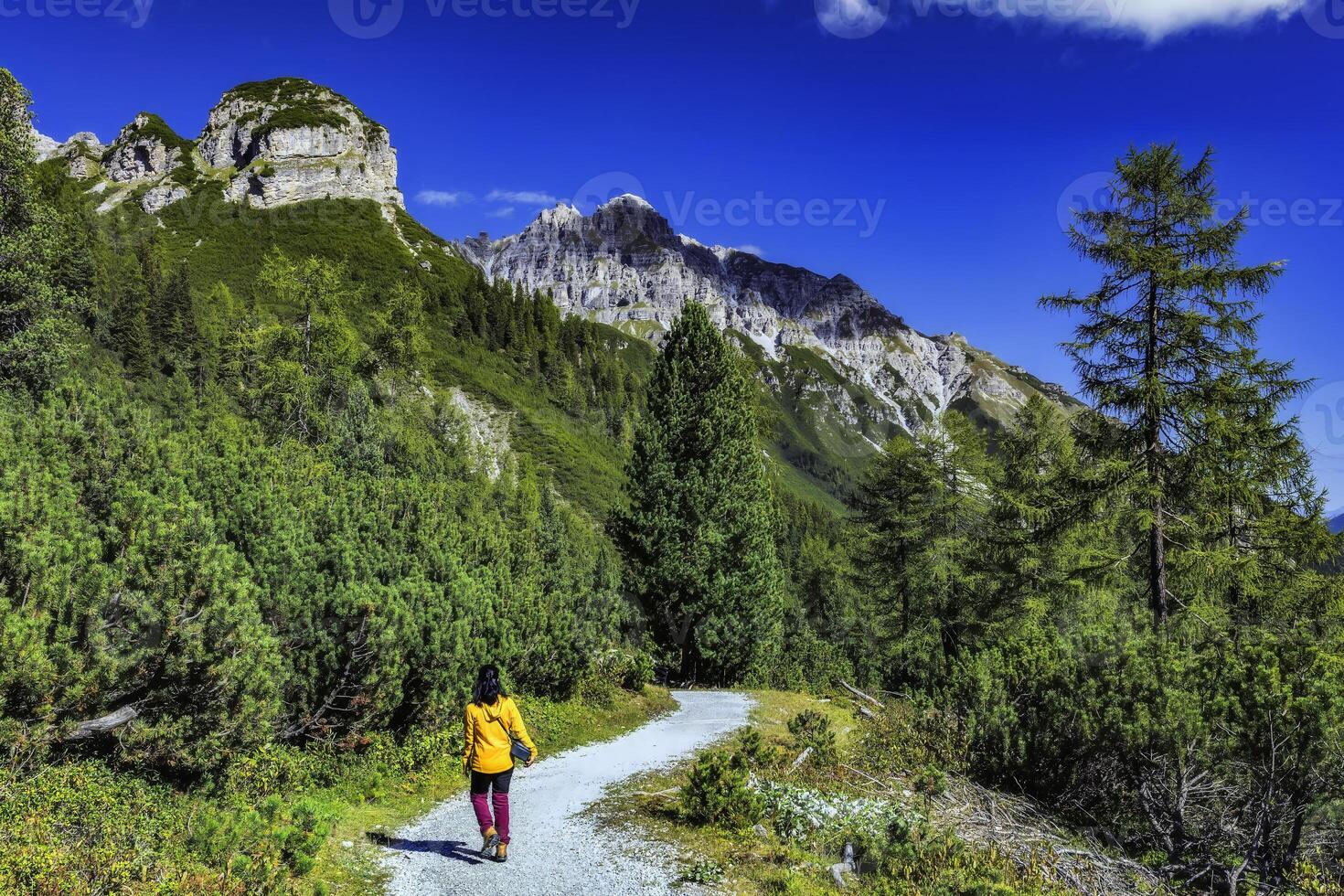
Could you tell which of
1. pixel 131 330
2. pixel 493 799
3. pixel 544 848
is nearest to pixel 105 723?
pixel 493 799

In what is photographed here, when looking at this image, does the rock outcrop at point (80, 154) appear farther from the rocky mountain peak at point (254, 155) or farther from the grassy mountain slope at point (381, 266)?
the grassy mountain slope at point (381, 266)

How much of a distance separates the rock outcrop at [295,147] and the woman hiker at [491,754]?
135 m

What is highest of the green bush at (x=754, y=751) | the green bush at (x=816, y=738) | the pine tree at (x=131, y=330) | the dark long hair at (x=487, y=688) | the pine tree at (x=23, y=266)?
the pine tree at (x=131, y=330)

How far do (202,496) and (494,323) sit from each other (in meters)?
95.0

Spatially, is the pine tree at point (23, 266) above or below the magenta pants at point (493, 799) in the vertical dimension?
above

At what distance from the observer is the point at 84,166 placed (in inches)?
4961

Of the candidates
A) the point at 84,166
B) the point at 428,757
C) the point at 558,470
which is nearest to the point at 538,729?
the point at 428,757

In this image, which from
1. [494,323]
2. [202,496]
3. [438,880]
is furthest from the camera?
[494,323]

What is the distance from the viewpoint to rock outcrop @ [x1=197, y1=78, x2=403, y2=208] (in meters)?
120

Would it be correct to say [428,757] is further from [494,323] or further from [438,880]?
[494,323]

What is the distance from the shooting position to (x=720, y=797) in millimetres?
8016

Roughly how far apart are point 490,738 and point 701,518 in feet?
48.2

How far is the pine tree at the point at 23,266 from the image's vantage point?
18.6m

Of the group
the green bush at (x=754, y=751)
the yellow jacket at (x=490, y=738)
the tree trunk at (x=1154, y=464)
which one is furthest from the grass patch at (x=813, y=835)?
the tree trunk at (x=1154, y=464)
